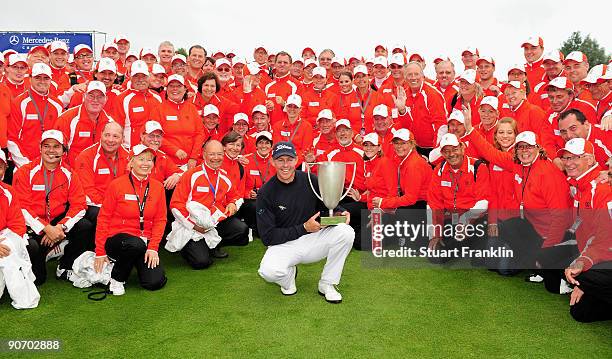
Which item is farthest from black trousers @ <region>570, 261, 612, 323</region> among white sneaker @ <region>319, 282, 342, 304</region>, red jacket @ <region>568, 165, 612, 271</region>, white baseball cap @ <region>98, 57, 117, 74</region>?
white baseball cap @ <region>98, 57, 117, 74</region>

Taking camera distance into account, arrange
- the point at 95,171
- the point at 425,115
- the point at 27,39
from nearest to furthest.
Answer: the point at 95,171 → the point at 425,115 → the point at 27,39

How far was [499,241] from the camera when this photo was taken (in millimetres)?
6492

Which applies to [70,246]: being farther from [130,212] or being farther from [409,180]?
[409,180]

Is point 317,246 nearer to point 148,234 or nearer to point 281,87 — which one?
point 148,234

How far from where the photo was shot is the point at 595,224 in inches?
189

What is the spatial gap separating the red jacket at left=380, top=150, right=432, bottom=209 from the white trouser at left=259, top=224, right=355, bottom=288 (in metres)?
1.79

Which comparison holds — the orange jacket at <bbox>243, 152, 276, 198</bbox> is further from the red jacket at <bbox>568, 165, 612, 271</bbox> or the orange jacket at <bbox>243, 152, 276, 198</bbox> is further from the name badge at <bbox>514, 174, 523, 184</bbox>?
the red jacket at <bbox>568, 165, 612, 271</bbox>

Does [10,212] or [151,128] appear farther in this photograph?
[151,128]

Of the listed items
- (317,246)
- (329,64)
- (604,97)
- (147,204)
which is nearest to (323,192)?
(317,246)

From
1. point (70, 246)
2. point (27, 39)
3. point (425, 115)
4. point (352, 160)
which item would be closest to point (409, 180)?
point (352, 160)

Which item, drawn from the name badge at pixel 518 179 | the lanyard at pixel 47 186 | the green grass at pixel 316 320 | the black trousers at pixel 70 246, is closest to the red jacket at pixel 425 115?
the name badge at pixel 518 179

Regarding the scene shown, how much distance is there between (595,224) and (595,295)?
0.64 m

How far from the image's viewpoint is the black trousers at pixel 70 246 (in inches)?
231

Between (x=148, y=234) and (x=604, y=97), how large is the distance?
19.8 ft
